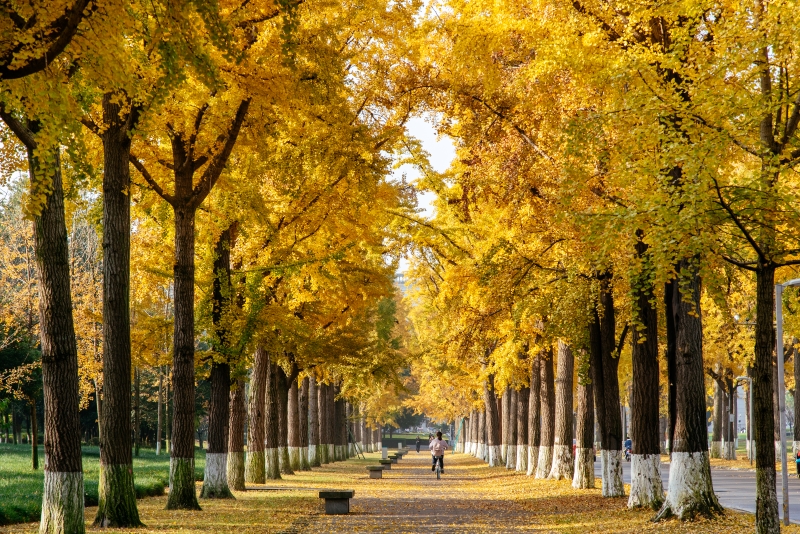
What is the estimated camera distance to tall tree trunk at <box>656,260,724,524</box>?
15391mm

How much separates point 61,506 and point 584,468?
16.2 metres

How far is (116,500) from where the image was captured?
14500mm

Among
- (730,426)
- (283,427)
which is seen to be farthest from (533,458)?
(730,426)

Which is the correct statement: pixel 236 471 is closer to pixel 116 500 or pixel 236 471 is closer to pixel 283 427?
pixel 116 500

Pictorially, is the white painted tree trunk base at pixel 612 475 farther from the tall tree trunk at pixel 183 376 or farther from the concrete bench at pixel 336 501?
the tall tree trunk at pixel 183 376

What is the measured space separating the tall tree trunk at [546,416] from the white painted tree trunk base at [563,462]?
4.54 feet

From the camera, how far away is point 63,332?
12.5m

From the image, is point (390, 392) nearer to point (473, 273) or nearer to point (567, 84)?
point (473, 273)

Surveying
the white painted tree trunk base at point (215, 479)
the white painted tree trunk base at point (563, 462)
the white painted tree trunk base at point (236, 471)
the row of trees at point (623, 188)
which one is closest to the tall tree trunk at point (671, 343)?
the row of trees at point (623, 188)

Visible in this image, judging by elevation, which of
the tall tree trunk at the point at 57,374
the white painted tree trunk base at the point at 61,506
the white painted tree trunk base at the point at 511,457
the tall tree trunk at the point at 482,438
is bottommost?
the tall tree trunk at the point at 482,438

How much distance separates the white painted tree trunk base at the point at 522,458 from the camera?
3728cm

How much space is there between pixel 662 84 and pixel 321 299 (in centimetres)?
1714

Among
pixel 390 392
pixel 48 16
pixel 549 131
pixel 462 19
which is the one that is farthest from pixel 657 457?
pixel 390 392

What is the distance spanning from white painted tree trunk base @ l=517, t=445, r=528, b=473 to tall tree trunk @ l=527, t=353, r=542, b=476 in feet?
9.11
